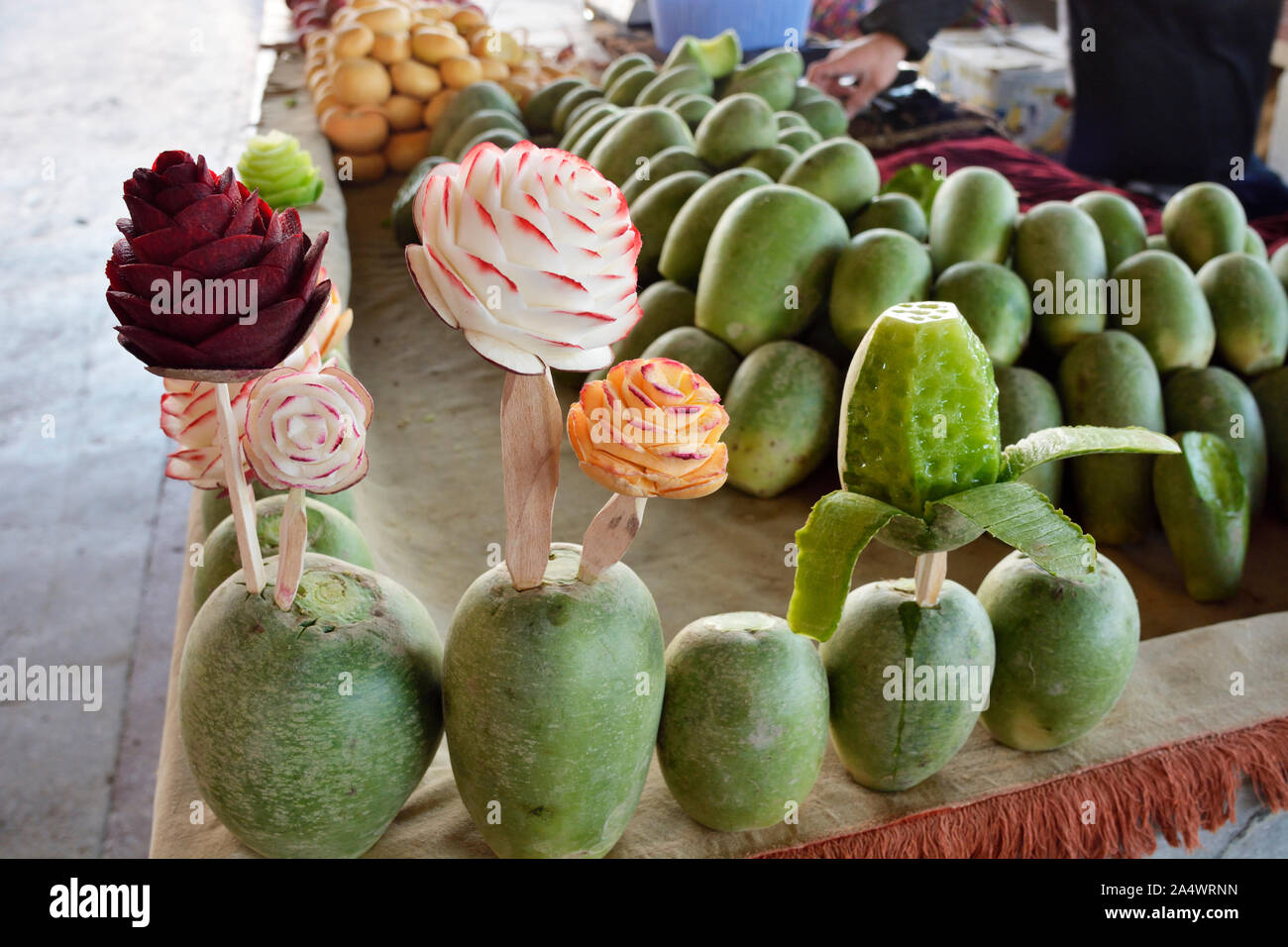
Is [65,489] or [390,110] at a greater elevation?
[390,110]

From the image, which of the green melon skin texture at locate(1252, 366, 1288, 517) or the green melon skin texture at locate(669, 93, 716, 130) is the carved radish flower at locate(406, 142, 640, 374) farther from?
the green melon skin texture at locate(669, 93, 716, 130)

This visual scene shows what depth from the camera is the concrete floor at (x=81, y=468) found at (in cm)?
189

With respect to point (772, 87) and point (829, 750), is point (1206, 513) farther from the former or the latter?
point (772, 87)

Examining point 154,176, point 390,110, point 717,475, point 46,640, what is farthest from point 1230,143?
point 46,640

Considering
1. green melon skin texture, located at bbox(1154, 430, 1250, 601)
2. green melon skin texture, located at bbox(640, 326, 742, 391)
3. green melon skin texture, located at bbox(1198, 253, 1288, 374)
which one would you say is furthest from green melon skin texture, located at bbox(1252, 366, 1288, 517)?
green melon skin texture, located at bbox(640, 326, 742, 391)

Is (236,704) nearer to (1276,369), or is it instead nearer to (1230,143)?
(1276,369)

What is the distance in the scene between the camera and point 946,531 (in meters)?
0.78

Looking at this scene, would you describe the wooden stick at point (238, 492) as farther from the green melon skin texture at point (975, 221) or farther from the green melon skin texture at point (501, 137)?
the green melon skin texture at point (501, 137)

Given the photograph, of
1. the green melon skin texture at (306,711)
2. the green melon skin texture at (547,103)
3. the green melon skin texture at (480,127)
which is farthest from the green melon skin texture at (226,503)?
the green melon skin texture at (547,103)

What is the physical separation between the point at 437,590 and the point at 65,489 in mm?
1874

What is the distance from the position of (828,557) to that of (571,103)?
1.98 m

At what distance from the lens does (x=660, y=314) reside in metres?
1.56

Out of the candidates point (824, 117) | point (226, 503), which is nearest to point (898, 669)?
point (226, 503)

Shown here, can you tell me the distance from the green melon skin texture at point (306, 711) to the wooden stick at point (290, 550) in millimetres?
12
